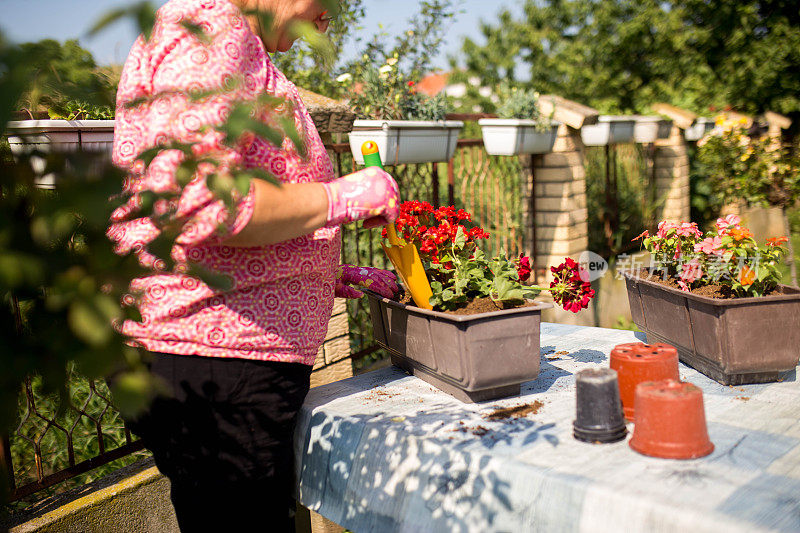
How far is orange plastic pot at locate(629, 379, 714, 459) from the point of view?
1141 millimetres

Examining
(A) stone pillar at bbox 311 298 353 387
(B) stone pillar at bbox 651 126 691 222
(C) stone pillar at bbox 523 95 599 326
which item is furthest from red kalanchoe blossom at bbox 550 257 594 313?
(B) stone pillar at bbox 651 126 691 222

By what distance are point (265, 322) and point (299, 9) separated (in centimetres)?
61

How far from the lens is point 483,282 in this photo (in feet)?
5.31

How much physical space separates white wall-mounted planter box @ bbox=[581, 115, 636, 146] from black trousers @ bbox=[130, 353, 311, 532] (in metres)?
4.41

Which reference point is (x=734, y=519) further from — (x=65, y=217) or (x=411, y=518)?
(x=65, y=217)

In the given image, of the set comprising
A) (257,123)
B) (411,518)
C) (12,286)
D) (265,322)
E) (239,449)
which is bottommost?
(411,518)

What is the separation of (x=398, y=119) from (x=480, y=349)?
2777 millimetres

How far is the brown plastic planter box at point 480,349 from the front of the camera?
57.7 inches

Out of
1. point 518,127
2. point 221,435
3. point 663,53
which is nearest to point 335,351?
point 221,435

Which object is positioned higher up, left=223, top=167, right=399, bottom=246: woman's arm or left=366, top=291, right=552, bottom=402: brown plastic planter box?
left=223, top=167, right=399, bottom=246: woman's arm

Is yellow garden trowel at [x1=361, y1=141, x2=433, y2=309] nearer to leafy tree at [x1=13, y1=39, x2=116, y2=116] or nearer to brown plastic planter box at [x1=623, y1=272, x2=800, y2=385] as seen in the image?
brown plastic planter box at [x1=623, y1=272, x2=800, y2=385]

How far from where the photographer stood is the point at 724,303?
58.2 inches

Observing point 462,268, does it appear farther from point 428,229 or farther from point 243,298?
point 243,298

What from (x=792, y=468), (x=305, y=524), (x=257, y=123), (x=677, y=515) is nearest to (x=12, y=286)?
(x=257, y=123)
